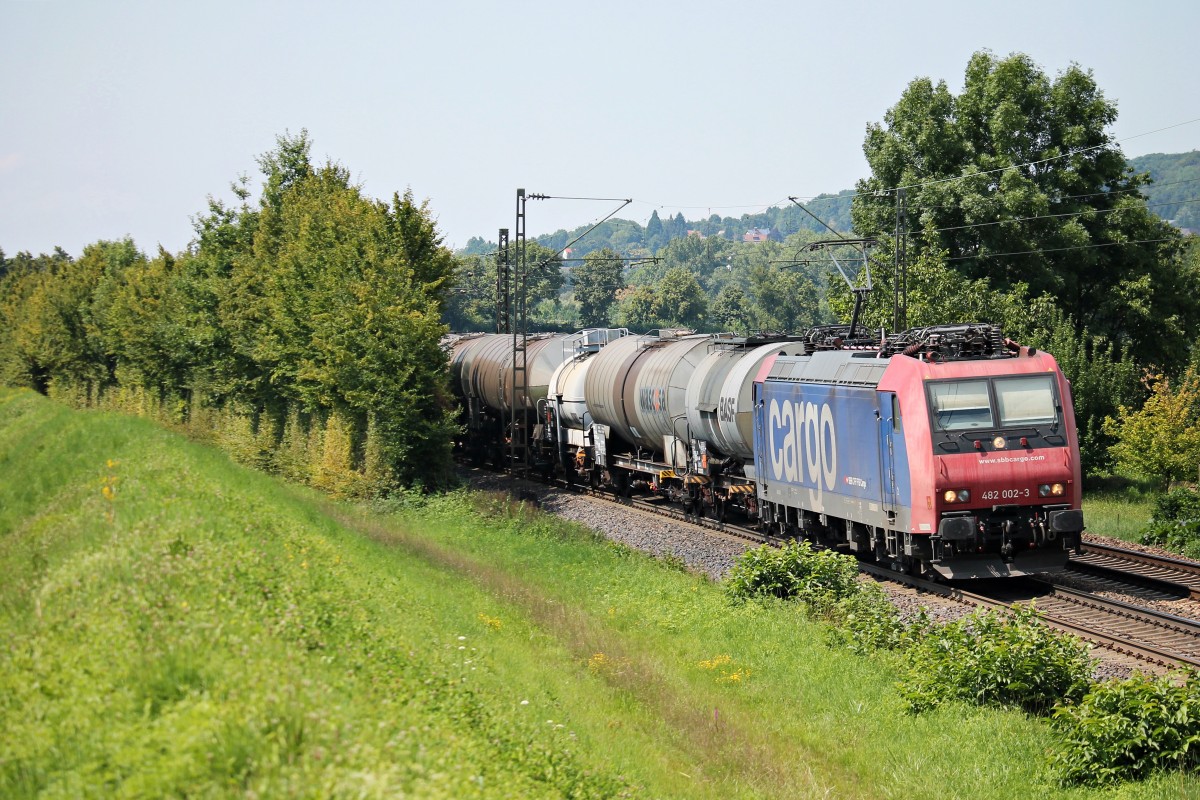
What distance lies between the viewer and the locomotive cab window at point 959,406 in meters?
18.2

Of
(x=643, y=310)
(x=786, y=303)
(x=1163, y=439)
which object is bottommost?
(x=1163, y=439)

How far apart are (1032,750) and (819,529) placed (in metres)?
12.2

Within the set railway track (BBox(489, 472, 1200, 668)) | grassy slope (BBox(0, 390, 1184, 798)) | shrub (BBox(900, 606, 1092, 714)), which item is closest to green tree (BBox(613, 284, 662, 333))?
railway track (BBox(489, 472, 1200, 668))

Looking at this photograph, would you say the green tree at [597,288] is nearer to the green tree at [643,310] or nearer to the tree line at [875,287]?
the green tree at [643,310]

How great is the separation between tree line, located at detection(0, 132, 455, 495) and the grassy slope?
12.5 meters

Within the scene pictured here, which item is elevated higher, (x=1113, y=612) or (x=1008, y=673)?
(x=1008, y=673)

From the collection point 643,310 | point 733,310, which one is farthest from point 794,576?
point 733,310

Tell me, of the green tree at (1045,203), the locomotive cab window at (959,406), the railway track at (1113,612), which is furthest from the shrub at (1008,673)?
the green tree at (1045,203)

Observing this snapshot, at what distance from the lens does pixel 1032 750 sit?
1078 centimetres

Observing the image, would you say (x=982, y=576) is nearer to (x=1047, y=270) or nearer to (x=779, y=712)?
(x=779, y=712)

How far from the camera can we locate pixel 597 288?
134750 millimetres

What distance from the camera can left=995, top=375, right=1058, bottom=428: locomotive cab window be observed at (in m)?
18.4

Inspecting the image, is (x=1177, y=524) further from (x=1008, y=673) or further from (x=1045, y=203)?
(x=1045, y=203)

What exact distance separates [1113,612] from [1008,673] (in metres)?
5.93
